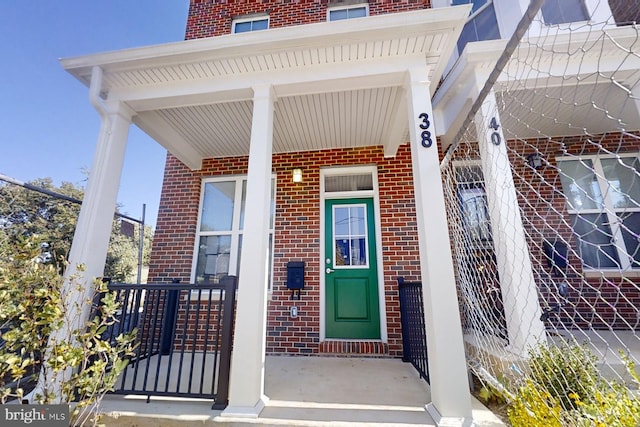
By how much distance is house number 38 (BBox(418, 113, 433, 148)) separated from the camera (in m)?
2.17

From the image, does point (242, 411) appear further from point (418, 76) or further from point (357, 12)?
point (357, 12)

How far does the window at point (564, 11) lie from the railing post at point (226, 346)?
15.4 feet

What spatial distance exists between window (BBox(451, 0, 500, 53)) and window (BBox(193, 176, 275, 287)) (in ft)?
11.6

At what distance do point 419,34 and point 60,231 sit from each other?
805 cm

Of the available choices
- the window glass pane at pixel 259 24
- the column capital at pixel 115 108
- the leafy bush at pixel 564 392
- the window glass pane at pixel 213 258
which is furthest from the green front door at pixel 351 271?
the window glass pane at pixel 259 24

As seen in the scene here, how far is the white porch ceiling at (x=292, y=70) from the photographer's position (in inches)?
88.4

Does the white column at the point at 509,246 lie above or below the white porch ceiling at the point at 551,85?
below

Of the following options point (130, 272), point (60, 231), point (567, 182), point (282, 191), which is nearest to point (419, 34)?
point (282, 191)

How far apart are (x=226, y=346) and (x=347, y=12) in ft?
15.8

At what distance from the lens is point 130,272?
793 cm

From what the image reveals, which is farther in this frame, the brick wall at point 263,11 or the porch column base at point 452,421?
the brick wall at point 263,11

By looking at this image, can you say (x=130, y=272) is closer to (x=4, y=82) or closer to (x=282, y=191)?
(x=4, y=82)

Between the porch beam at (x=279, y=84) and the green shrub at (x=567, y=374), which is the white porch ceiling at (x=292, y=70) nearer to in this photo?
the porch beam at (x=279, y=84)

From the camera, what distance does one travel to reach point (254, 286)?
210cm
